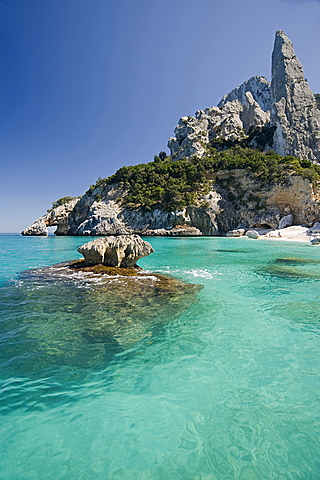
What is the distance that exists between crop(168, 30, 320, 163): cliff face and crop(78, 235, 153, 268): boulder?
72.1 metres

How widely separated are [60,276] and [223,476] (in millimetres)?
10071

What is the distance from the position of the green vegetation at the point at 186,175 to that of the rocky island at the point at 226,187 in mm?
245

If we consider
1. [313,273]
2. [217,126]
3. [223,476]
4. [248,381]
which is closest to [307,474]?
[223,476]

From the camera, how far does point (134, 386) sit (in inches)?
138

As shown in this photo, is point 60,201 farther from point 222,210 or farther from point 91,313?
point 91,313

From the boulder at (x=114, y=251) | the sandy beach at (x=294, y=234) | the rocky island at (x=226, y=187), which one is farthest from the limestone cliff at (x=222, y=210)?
the boulder at (x=114, y=251)

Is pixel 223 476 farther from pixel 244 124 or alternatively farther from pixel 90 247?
pixel 244 124

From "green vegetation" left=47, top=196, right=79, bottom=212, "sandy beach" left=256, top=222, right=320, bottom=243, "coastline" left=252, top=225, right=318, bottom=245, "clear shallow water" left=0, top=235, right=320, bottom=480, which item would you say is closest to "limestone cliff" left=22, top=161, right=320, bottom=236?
"sandy beach" left=256, top=222, right=320, bottom=243

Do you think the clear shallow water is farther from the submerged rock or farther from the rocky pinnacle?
the rocky pinnacle

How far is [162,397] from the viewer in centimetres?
325

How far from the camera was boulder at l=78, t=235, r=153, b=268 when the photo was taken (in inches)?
459

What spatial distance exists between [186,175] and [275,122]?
37.8 m

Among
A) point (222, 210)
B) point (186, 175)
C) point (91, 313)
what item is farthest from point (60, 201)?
point (91, 313)

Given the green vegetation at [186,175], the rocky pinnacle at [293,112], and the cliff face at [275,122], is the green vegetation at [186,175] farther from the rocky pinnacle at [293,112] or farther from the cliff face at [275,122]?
the cliff face at [275,122]
